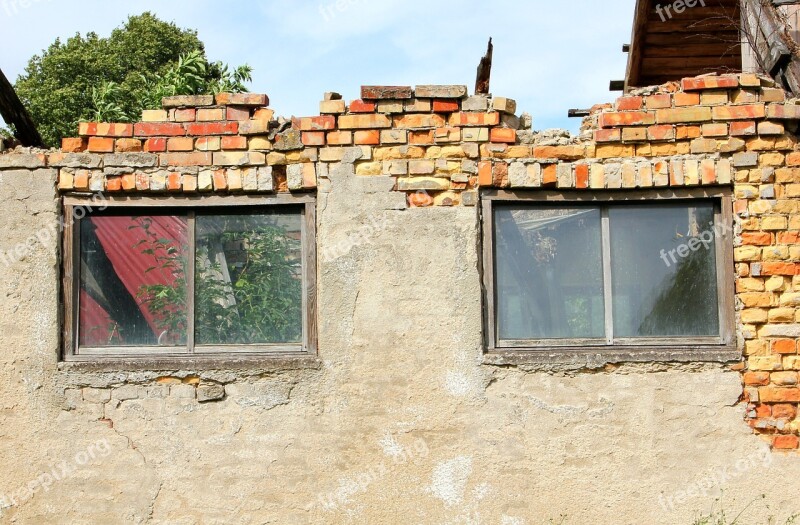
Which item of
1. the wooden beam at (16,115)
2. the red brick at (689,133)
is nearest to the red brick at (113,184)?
the wooden beam at (16,115)

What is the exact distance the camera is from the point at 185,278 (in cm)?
470

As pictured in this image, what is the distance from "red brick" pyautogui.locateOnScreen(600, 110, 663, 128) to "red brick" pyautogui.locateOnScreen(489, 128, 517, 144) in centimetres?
52

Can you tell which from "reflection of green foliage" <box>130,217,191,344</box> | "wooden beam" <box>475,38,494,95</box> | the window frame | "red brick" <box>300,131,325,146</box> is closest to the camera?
the window frame

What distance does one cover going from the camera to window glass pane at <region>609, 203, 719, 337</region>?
4.56 m

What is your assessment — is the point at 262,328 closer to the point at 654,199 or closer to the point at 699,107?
the point at 654,199

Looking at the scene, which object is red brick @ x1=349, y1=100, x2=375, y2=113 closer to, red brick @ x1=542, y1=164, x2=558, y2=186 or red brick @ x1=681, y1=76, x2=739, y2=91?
red brick @ x1=542, y1=164, x2=558, y2=186

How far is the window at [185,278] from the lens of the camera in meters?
4.64

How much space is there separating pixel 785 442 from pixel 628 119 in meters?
2.00

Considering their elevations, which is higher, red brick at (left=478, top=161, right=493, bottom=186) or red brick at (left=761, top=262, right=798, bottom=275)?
red brick at (left=478, top=161, right=493, bottom=186)

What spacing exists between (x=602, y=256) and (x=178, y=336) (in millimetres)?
2535

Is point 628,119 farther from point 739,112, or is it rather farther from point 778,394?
point 778,394

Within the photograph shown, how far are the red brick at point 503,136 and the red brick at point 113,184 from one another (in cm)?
218

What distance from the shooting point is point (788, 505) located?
4363 mm

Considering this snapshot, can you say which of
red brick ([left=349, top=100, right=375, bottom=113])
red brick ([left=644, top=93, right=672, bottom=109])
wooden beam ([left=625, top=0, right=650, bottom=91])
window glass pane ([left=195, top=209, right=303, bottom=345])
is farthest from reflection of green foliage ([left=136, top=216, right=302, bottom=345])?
wooden beam ([left=625, top=0, right=650, bottom=91])
